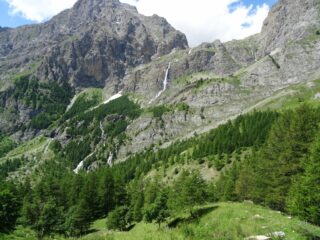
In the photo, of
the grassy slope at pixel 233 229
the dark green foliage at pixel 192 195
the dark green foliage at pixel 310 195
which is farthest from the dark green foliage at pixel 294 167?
the dark green foliage at pixel 192 195

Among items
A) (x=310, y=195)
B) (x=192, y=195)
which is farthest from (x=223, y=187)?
(x=310, y=195)

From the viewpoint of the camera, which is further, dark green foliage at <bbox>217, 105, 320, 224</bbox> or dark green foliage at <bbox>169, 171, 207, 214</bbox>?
dark green foliage at <bbox>169, 171, 207, 214</bbox>

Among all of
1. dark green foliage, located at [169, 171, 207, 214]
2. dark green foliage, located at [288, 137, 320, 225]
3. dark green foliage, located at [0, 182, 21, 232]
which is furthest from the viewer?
dark green foliage, located at [0, 182, 21, 232]

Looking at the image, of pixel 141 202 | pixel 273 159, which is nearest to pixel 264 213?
pixel 273 159

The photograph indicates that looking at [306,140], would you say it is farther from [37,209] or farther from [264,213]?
[37,209]

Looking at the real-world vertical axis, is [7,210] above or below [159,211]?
above

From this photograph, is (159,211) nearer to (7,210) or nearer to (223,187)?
(7,210)

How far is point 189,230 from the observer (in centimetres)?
1862

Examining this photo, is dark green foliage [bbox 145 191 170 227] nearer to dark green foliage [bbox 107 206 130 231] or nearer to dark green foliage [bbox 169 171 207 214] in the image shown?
dark green foliage [bbox 169 171 207 214]

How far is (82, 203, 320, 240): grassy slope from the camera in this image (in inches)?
710

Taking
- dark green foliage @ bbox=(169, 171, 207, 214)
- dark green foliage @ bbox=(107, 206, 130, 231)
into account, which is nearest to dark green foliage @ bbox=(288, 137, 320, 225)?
dark green foliage @ bbox=(169, 171, 207, 214)

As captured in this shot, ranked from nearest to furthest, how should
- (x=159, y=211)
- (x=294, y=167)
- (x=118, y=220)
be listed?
(x=294, y=167) < (x=159, y=211) < (x=118, y=220)

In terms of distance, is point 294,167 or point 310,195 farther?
point 294,167

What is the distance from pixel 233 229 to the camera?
20016mm
